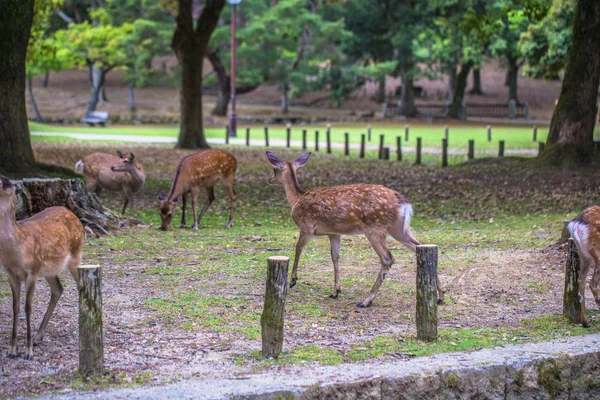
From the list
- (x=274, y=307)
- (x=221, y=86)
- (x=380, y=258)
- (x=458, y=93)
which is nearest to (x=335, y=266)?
(x=380, y=258)

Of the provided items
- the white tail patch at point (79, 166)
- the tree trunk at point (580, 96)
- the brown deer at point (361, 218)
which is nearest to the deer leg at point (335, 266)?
the brown deer at point (361, 218)

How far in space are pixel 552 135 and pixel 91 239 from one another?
10550 mm

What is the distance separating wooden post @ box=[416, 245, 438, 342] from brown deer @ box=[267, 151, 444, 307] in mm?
1371

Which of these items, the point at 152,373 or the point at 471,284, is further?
the point at 471,284

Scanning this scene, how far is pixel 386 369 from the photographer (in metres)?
6.21

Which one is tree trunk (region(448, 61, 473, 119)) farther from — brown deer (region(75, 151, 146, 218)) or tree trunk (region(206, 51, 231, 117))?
brown deer (region(75, 151, 146, 218))

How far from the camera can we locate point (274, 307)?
6.45 metres

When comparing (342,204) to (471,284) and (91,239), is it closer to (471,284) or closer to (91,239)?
(471,284)

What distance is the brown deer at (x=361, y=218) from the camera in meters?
8.47

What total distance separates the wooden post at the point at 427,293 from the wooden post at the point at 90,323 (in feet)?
8.28

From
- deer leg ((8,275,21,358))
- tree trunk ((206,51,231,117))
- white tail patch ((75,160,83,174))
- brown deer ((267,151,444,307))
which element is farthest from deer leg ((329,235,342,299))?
tree trunk ((206,51,231,117))

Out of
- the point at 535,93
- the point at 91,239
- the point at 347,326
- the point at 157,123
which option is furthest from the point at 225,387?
the point at 535,93

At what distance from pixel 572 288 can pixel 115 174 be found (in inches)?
339

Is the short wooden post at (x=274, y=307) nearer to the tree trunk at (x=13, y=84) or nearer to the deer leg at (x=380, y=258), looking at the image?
the deer leg at (x=380, y=258)
